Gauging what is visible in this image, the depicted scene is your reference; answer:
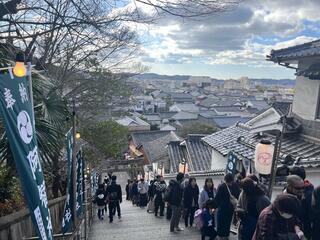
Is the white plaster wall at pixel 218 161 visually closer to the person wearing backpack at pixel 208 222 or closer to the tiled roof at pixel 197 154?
the tiled roof at pixel 197 154

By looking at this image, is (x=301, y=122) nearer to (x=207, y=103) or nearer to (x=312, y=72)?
(x=312, y=72)

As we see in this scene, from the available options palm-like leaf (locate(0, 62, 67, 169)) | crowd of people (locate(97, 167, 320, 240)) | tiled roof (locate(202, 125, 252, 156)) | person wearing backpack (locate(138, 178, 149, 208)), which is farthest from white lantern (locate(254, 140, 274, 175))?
person wearing backpack (locate(138, 178, 149, 208))

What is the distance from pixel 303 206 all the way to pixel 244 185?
2.79 ft

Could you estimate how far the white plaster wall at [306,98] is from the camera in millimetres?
9786

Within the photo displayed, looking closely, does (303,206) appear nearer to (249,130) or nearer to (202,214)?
(202,214)

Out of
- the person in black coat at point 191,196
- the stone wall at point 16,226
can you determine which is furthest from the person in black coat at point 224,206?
the stone wall at point 16,226

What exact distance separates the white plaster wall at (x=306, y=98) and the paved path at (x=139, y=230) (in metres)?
4.40

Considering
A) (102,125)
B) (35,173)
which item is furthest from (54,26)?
(102,125)

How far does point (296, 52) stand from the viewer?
9969 mm

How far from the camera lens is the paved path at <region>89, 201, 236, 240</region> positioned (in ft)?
29.4

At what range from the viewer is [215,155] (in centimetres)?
1620

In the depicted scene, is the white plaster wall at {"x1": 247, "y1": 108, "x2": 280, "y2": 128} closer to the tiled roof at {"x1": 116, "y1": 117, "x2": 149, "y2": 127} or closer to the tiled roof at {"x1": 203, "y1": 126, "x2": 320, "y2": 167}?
the tiled roof at {"x1": 203, "y1": 126, "x2": 320, "y2": 167}

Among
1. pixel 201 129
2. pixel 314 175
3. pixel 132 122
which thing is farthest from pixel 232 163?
pixel 132 122

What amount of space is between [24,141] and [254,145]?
9.44 metres
